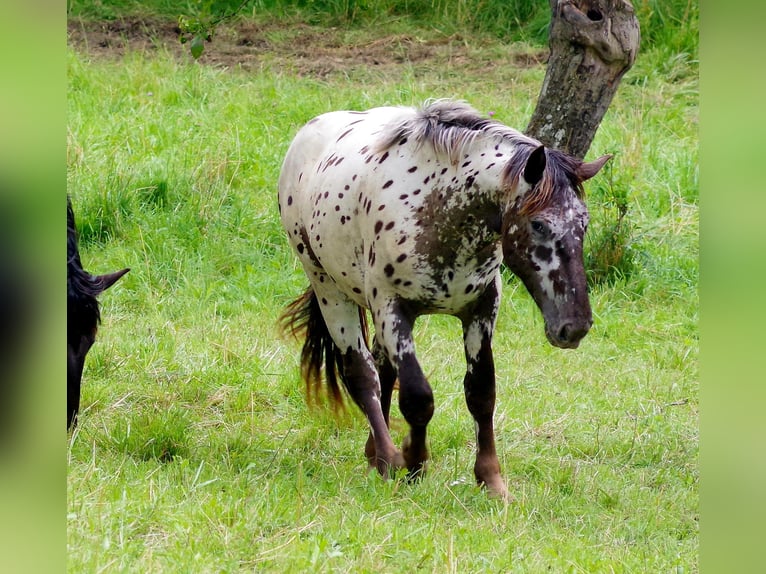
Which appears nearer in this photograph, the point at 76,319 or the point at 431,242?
Answer: the point at 431,242

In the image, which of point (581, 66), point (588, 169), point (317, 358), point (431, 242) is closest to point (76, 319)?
point (317, 358)

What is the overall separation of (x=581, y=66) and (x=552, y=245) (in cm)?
364

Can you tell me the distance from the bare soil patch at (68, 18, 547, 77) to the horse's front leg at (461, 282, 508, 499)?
7471mm

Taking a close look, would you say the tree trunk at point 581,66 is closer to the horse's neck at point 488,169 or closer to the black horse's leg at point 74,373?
the horse's neck at point 488,169

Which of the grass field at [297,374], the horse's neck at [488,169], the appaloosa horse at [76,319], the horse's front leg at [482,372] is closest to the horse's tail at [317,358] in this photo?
the grass field at [297,374]

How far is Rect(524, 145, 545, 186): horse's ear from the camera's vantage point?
3.83 meters

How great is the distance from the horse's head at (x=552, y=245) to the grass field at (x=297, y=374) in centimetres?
87

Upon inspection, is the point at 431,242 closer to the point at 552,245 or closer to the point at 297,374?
the point at 552,245

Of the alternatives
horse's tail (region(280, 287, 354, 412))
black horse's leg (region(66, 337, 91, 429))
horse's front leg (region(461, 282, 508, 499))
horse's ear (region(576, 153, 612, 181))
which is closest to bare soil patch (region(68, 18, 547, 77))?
horse's tail (region(280, 287, 354, 412))

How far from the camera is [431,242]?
4.28m

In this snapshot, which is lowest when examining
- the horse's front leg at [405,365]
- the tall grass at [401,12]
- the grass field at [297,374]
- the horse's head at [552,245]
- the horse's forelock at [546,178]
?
the grass field at [297,374]

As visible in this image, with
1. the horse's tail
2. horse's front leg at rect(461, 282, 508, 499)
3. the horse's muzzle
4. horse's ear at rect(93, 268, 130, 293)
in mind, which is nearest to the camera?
the horse's muzzle

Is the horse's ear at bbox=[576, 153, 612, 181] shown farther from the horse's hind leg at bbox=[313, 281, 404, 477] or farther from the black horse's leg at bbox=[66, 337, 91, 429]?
the black horse's leg at bbox=[66, 337, 91, 429]

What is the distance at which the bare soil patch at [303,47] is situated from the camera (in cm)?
1172
